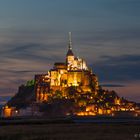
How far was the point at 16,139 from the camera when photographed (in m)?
50.1

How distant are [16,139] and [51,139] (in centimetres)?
361

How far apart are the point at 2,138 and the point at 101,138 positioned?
988cm

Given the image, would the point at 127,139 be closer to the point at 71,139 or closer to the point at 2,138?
the point at 71,139

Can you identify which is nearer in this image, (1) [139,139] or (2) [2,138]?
(1) [139,139]

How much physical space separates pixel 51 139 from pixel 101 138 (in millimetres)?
5188

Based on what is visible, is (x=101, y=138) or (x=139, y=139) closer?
(x=139, y=139)

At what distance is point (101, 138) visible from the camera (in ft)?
167

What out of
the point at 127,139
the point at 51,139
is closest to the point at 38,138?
the point at 51,139

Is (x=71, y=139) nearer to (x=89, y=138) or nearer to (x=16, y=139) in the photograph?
(x=89, y=138)

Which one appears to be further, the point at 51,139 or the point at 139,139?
the point at 51,139

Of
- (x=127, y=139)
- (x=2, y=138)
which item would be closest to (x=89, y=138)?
(x=127, y=139)

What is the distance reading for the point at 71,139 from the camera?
5000 cm

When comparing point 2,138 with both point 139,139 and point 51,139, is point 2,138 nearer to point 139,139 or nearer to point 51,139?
point 51,139

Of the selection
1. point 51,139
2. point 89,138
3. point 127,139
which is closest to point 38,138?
point 51,139
